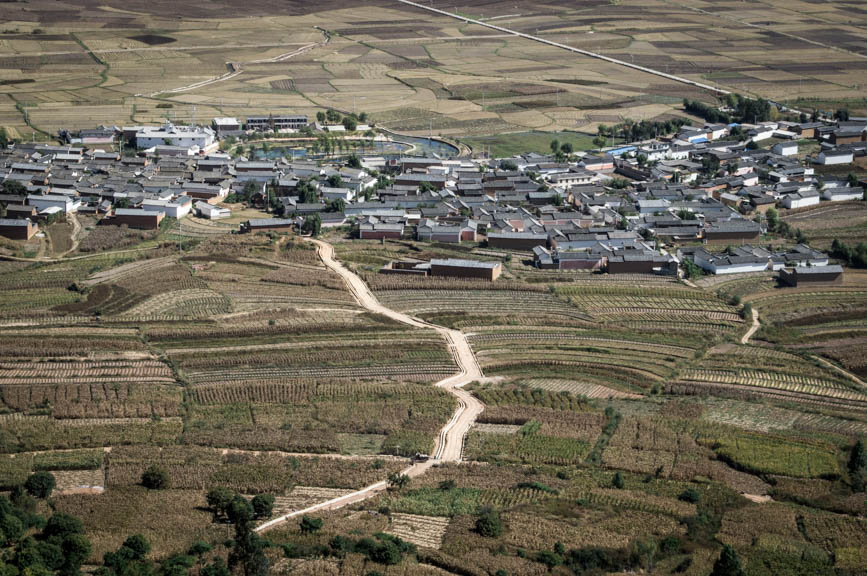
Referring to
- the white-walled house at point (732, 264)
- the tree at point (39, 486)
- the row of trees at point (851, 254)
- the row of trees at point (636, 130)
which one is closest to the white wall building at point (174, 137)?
the row of trees at point (636, 130)

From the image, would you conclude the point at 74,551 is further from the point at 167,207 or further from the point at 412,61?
the point at 412,61

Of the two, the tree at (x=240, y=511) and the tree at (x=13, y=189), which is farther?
the tree at (x=13, y=189)

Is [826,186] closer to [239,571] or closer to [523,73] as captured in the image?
[523,73]

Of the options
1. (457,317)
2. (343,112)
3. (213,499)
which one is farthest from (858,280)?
(343,112)

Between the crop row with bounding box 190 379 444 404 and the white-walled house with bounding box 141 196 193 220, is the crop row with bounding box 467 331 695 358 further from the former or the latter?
the white-walled house with bounding box 141 196 193 220

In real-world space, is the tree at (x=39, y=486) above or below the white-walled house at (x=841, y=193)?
below

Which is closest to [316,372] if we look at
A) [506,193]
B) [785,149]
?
[506,193]

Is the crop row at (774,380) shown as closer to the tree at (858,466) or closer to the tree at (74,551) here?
the tree at (858,466)
